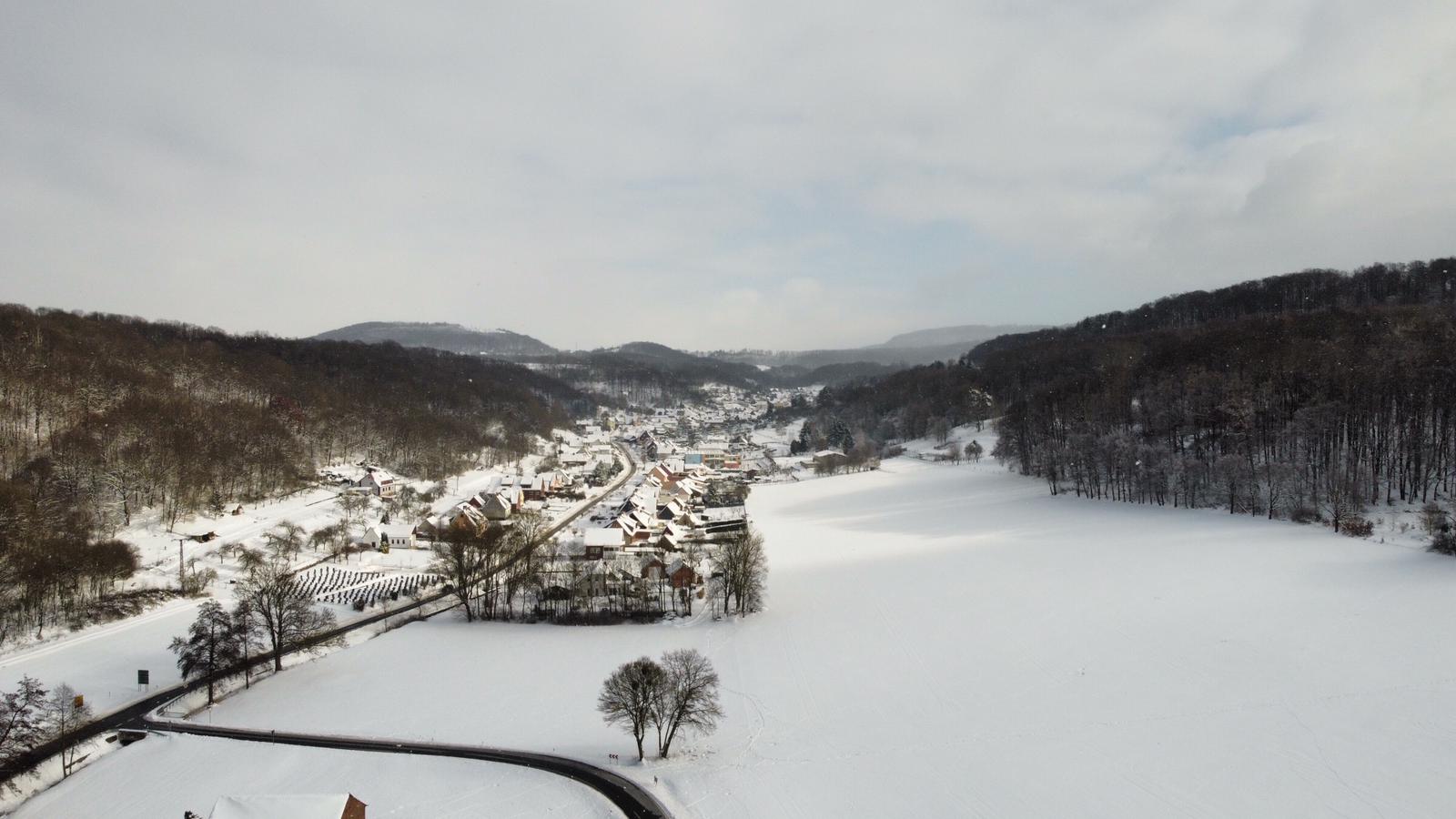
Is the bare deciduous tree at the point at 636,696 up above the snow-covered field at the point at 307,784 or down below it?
above

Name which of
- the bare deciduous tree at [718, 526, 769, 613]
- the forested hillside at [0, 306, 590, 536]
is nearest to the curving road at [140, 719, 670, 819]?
the bare deciduous tree at [718, 526, 769, 613]

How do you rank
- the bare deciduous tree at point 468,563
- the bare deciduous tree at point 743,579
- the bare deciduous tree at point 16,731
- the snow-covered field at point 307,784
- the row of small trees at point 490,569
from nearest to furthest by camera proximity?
the snow-covered field at point 307,784, the bare deciduous tree at point 16,731, the bare deciduous tree at point 743,579, the bare deciduous tree at point 468,563, the row of small trees at point 490,569

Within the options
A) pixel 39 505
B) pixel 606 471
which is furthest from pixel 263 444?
pixel 606 471

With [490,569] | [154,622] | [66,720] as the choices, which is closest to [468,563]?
[490,569]

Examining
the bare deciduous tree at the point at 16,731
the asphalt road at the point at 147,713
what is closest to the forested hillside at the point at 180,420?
the asphalt road at the point at 147,713

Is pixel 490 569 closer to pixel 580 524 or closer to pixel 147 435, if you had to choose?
pixel 580 524

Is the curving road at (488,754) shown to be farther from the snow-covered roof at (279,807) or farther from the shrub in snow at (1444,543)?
the shrub in snow at (1444,543)
